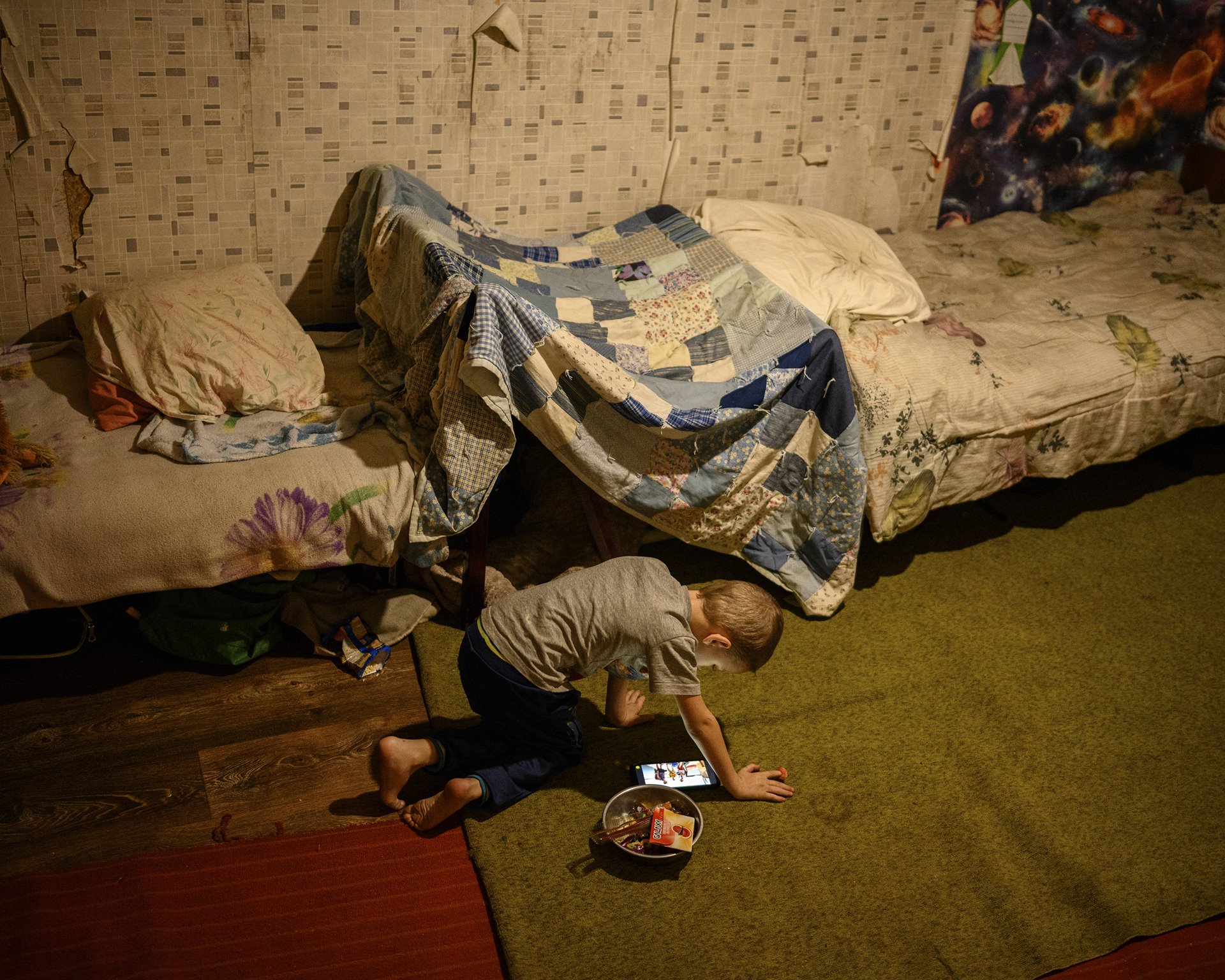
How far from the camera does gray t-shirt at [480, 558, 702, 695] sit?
65.9 inches

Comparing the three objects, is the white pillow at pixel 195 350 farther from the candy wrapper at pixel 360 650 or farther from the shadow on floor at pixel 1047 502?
the shadow on floor at pixel 1047 502

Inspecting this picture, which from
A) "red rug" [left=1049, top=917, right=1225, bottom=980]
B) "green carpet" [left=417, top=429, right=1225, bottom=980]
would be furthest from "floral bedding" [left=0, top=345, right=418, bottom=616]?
"red rug" [left=1049, top=917, right=1225, bottom=980]

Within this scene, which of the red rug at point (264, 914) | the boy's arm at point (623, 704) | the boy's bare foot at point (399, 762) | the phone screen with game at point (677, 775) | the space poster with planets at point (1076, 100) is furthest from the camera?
the space poster with planets at point (1076, 100)

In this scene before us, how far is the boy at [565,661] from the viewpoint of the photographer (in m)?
1.68

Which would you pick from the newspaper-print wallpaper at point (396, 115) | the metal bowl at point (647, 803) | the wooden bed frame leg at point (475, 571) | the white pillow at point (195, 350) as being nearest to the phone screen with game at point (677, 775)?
the metal bowl at point (647, 803)

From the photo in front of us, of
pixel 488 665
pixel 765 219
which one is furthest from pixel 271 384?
pixel 765 219

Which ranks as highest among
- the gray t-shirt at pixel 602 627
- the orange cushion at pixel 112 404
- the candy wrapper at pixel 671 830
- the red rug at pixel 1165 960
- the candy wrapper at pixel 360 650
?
the orange cushion at pixel 112 404

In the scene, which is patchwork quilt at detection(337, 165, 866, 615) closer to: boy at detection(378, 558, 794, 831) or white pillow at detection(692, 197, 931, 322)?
white pillow at detection(692, 197, 931, 322)

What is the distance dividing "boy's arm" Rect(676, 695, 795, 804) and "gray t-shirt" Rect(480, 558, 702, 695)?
0.15ft

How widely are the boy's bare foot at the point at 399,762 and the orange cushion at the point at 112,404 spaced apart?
3.29 ft

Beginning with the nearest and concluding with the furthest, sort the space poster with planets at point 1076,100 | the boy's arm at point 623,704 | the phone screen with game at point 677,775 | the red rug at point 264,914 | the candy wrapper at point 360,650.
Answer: the red rug at point 264,914 → the phone screen with game at point 677,775 → the boy's arm at point 623,704 → the candy wrapper at point 360,650 → the space poster with planets at point 1076,100

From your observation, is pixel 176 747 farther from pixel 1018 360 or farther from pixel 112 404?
pixel 1018 360

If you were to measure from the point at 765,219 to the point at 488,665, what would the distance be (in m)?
1.82

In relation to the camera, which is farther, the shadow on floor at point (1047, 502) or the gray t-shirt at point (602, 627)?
the shadow on floor at point (1047, 502)
